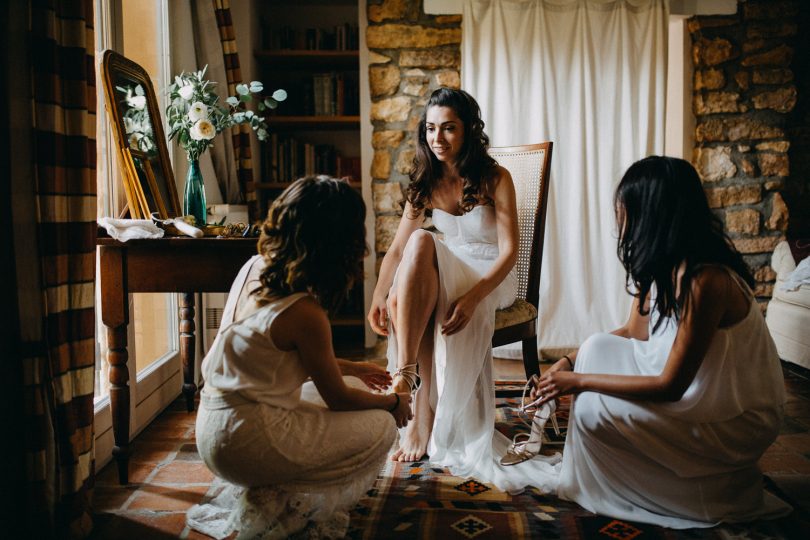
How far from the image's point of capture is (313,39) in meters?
4.09

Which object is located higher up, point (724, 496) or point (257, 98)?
point (257, 98)

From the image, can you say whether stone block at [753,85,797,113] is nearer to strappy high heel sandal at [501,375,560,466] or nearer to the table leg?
strappy high heel sandal at [501,375,560,466]

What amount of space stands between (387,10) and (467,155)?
1802 millimetres

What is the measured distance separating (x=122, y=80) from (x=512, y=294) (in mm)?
1518

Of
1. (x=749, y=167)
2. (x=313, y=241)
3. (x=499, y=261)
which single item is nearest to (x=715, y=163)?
(x=749, y=167)

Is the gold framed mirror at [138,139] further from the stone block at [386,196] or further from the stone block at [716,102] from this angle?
the stone block at [716,102]

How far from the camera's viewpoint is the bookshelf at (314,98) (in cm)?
405

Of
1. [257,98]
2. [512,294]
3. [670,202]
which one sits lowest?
[512,294]

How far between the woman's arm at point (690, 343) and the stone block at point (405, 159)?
244 centimetres

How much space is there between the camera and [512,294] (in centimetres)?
239

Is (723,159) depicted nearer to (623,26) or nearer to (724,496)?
(623,26)

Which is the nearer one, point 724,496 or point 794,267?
point 724,496

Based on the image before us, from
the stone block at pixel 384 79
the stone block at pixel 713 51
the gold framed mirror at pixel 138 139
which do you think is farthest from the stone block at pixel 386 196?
the stone block at pixel 713 51

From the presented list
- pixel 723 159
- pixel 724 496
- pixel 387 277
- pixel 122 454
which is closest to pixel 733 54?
pixel 723 159
